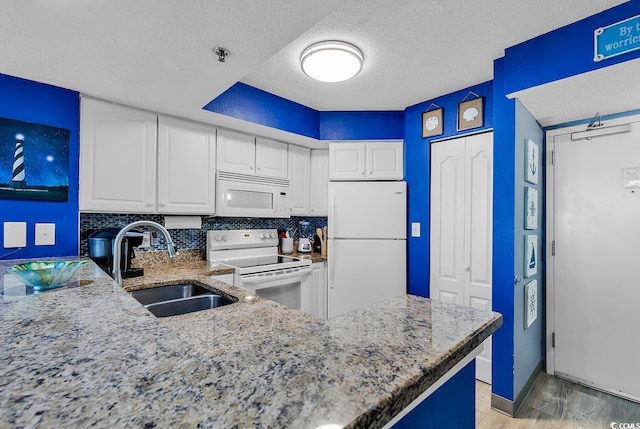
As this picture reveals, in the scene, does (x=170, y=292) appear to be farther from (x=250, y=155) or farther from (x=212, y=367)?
(x=212, y=367)

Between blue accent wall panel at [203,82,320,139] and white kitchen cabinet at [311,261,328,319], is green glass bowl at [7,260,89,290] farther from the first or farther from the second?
white kitchen cabinet at [311,261,328,319]

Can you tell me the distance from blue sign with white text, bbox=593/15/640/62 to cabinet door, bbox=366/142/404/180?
1633mm

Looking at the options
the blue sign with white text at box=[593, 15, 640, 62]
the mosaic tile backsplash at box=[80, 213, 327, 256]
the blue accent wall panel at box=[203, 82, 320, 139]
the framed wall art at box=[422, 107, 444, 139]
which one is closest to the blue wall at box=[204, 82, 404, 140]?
the blue accent wall panel at box=[203, 82, 320, 139]

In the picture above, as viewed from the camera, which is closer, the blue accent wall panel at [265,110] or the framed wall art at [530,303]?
the framed wall art at [530,303]

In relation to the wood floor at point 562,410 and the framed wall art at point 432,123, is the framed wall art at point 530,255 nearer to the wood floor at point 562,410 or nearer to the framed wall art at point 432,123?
the wood floor at point 562,410

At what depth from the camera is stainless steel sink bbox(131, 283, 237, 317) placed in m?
1.71

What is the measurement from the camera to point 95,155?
2.10 m

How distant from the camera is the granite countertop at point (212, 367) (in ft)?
1.33

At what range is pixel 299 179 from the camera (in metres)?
3.36

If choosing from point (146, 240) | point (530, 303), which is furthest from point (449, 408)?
point (146, 240)

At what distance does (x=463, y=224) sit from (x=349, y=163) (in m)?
1.22

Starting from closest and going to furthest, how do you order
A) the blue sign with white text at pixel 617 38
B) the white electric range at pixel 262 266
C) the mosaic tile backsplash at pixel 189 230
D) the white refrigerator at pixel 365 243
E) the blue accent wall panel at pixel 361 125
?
the blue sign with white text at pixel 617 38, the mosaic tile backsplash at pixel 189 230, the white electric range at pixel 262 266, the white refrigerator at pixel 365 243, the blue accent wall panel at pixel 361 125

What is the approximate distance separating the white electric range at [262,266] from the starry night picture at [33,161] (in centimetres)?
117

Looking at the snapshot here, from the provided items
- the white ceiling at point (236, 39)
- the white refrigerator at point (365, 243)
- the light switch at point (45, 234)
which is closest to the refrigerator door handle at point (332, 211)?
the white refrigerator at point (365, 243)
